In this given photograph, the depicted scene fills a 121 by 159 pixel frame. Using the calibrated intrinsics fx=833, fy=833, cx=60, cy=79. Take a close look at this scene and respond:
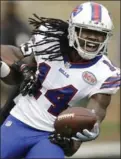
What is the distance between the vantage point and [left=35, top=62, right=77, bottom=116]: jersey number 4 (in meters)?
5.99

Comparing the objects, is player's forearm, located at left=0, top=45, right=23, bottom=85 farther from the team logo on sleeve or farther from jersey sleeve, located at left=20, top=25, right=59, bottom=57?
the team logo on sleeve

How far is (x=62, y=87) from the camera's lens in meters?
6.00

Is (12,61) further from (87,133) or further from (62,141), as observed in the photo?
(87,133)

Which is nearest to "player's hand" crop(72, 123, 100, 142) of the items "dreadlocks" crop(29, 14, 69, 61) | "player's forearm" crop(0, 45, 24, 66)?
"dreadlocks" crop(29, 14, 69, 61)

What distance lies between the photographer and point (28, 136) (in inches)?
233

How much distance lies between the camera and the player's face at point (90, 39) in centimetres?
592

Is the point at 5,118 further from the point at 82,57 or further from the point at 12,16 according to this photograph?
the point at 12,16

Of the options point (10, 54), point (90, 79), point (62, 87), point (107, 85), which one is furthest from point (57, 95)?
point (10, 54)

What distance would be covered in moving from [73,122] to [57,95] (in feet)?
2.10

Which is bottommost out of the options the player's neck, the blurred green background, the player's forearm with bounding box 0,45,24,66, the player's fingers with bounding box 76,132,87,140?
the blurred green background

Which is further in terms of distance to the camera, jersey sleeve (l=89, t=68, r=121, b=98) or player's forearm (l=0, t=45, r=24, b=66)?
player's forearm (l=0, t=45, r=24, b=66)

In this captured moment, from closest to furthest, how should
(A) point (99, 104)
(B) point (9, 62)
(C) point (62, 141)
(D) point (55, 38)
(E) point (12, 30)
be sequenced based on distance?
(C) point (62, 141) → (A) point (99, 104) → (D) point (55, 38) → (B) point (9, 62) → (E) point (12, 30)

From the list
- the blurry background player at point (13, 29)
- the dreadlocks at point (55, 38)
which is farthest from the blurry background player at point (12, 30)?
the dreadlocks at point (55, 38)

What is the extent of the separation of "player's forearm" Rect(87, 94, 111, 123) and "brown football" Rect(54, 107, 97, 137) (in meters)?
0.39
